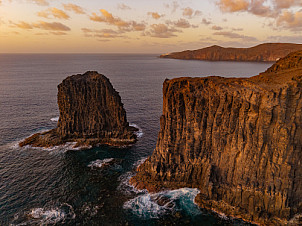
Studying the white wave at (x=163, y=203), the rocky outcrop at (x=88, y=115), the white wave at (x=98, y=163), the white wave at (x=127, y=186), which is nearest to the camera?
the white wave at (x=163, y=203)

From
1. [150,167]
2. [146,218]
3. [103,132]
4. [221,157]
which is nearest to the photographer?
[146,218]

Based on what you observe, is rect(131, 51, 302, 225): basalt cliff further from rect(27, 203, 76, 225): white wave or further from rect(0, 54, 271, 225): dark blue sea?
rect(27, 203, 76, 225): white wave

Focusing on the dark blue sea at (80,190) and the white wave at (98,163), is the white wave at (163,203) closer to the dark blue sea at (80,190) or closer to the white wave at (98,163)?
the dark blue sea at (80,190)

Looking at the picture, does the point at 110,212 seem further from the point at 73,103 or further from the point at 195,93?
the point at 73,103

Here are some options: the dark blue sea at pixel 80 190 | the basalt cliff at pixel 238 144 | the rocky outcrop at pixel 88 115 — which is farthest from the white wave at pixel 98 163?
the basalt cliff at pixel 238 144

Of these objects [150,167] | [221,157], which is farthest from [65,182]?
[221,157]
